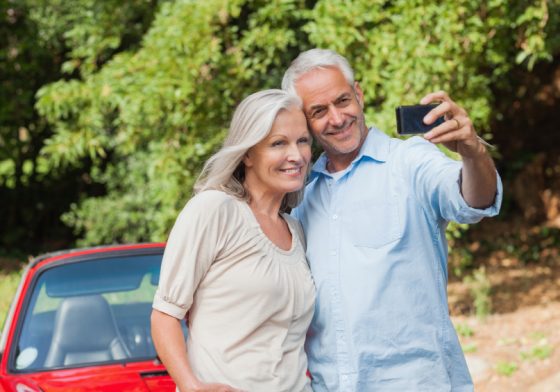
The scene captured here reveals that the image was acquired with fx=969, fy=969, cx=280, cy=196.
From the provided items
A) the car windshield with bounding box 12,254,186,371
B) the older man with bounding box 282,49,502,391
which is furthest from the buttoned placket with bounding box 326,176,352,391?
the car windshield with bounding box 12,254,186,371

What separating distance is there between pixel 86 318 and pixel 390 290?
2202 millimetres

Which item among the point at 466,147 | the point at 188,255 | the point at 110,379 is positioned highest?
the point at 466,147

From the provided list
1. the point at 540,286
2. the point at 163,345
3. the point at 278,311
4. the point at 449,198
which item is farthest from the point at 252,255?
the point at 540,286

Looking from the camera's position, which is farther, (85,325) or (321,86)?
(85,325)

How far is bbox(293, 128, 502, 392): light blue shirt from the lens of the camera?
2.83m

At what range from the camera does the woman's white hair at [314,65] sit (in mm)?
3137

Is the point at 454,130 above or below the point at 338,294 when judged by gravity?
above

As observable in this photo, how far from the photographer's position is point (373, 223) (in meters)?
2.89

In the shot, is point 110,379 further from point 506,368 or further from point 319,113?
point 506,368

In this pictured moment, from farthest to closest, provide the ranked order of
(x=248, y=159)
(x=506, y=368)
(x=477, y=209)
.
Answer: (x=506, y=368) → (x=248, y=159) → (x=477, y=209)

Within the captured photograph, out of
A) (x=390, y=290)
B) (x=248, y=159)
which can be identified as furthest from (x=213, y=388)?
(x=248, y=159)

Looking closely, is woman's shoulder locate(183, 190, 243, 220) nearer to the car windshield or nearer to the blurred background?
the car windshield

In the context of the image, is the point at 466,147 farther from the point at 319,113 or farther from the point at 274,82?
the point at 274,82

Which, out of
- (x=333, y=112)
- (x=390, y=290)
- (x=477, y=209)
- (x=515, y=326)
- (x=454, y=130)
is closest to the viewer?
(x=454, y=130)
